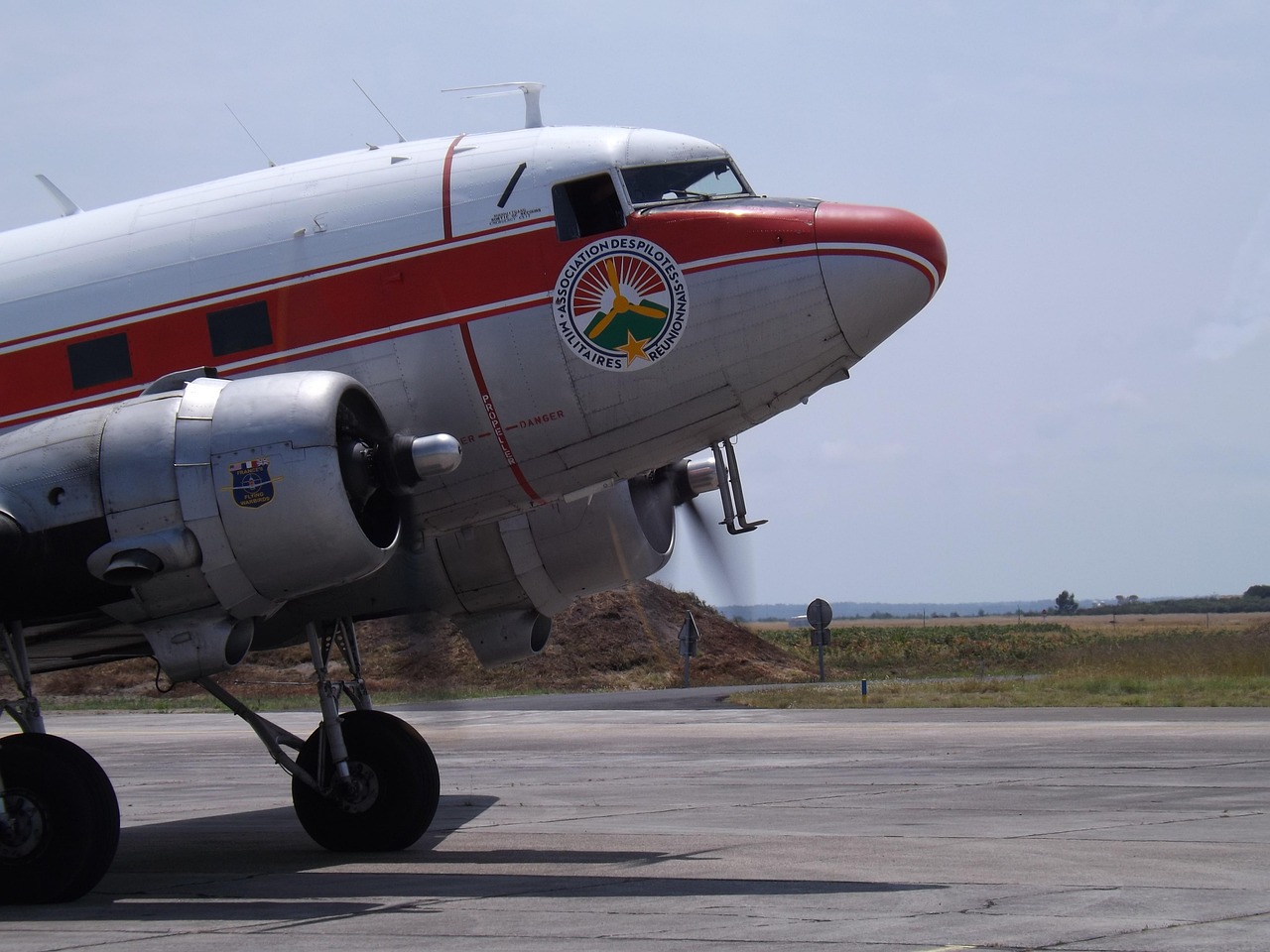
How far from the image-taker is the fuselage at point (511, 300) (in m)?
11.0

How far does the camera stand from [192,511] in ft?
32.8

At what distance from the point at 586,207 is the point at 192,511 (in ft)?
13.1

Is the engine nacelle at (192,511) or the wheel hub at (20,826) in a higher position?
the engine nacelle at (192,511)

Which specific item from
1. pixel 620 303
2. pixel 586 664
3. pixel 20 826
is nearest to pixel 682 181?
pixel 620 303

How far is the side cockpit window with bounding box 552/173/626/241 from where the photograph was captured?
1143 centimetres

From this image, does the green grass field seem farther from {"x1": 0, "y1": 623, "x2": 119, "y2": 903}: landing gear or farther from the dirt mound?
{"x1": 0, "y1": 623, "x2": 119, "y2": 903}: landing gear

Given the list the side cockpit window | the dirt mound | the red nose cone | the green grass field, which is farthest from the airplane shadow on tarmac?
the dirt mound

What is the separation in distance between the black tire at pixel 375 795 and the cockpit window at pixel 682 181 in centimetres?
530

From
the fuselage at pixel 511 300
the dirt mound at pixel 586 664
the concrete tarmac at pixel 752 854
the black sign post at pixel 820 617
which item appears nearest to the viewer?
the concrete tarmac at pixel 752 854

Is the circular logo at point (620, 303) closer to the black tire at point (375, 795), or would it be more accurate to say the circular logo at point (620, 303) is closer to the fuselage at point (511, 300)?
the fuselage at point (511, 300)

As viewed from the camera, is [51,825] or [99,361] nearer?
[51,825]

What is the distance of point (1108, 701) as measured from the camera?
29672 mm

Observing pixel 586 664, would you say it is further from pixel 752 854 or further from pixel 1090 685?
pixel 752 854

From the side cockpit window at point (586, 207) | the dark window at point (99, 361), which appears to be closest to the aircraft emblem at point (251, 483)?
the dark window at point (99, 361)
